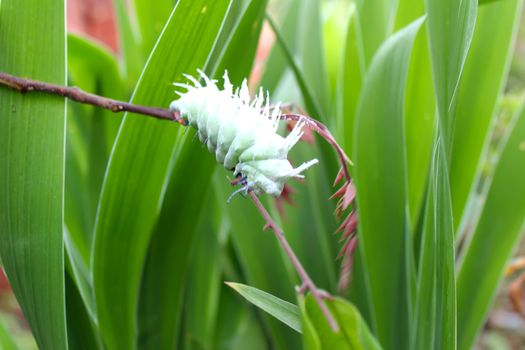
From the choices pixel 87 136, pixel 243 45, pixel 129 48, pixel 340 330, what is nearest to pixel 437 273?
pixel 340 330

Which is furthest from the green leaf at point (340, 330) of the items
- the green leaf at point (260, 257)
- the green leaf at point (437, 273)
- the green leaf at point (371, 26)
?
the green leaf at point (371, 26)

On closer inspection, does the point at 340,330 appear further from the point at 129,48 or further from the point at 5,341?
the point at 129,48

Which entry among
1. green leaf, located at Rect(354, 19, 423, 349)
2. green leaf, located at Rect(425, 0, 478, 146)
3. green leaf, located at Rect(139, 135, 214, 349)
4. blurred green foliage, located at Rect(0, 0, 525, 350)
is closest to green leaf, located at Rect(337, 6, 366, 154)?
blurred green foliage, located at Rect(0, 0, 525, 350)

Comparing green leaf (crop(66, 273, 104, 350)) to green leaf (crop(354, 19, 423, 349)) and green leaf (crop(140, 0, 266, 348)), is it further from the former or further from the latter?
green leaf (crop(354, 19, 423, 349))

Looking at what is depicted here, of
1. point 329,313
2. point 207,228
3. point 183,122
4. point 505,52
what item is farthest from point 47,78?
point 505,52

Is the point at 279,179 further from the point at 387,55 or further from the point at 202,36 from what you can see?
the point at 387,55

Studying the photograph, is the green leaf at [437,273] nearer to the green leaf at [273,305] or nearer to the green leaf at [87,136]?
the green leaf at [273,305]
